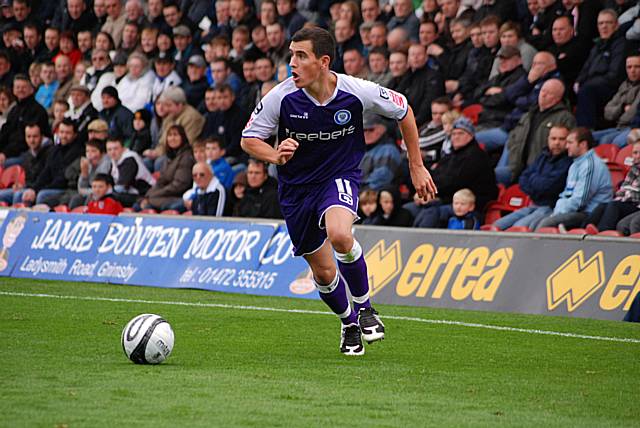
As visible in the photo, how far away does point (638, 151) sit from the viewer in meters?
13.3

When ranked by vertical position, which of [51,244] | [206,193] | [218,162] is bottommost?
[51,244]

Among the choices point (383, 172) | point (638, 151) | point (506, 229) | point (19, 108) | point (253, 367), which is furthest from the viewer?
point (19, 108)

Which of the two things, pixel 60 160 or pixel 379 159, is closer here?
pixel 379 159

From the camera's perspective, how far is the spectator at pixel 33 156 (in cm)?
2138

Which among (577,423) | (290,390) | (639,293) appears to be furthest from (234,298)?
(577,423)

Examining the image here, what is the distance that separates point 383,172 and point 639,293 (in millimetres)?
5040

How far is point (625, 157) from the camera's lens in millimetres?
14156

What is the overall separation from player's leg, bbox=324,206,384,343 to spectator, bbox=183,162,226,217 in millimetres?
8136

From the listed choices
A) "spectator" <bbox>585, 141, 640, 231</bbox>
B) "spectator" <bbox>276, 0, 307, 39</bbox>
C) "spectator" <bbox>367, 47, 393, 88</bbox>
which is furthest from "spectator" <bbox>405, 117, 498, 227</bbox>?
"spectator" <bbox>276, 0, 307, 39</bbox>

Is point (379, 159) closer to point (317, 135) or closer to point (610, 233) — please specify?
point (610, 233)

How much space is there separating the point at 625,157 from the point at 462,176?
198 cm

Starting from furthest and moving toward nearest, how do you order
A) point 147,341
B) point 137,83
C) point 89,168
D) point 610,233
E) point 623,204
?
point 137,83, point 89,168, point 623,204, point 610,233, point 147,341

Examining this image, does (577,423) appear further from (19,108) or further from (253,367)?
(19,108)

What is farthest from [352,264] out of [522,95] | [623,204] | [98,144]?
[98,144]
